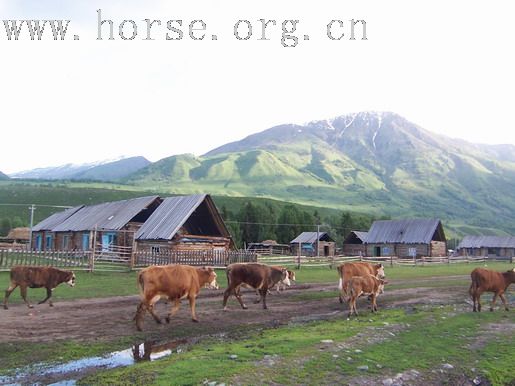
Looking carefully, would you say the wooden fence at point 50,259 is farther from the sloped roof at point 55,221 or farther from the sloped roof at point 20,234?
the sloped roof at point 20,234

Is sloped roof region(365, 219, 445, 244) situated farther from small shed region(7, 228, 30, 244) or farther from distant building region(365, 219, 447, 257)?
small shed region(7, 228, 30, 244)

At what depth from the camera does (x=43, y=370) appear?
9047mm

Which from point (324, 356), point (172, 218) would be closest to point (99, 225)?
point (172, 218)

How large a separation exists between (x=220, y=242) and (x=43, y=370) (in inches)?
1340

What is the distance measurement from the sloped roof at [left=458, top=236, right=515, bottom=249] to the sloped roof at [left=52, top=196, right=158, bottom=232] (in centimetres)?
9148

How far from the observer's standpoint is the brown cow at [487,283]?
1728cm

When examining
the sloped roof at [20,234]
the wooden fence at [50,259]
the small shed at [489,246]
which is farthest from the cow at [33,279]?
the small shed at [489,246]

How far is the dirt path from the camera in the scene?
40.6 ft

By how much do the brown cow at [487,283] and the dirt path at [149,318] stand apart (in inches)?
103

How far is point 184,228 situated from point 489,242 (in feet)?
310

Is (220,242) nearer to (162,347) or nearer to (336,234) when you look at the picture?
(162,347)

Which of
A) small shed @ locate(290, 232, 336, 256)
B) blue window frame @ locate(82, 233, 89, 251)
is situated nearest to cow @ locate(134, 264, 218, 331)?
blue window frame @ locate(82, 233, 89, 251)

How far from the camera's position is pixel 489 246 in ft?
364

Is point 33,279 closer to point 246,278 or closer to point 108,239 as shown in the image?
point 246,278
